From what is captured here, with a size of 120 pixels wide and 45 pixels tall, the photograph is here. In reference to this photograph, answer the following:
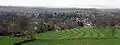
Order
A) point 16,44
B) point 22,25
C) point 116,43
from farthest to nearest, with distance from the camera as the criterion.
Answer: point 22,25 → point 116,43 → point 16,44

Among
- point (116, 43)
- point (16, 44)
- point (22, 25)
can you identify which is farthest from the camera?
point (22, 25)

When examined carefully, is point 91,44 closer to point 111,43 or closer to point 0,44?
point 111,43

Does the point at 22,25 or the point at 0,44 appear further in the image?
the point at 22,25

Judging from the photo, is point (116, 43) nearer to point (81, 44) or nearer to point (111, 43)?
point (111, 43)

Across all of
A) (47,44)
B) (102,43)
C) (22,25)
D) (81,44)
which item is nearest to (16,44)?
(47,44)

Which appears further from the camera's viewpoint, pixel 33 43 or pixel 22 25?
pixel 22 25

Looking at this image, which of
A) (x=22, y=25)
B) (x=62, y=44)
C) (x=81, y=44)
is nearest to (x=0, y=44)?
(x=62, y=44)

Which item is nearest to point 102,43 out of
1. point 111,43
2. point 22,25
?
point 111,43
